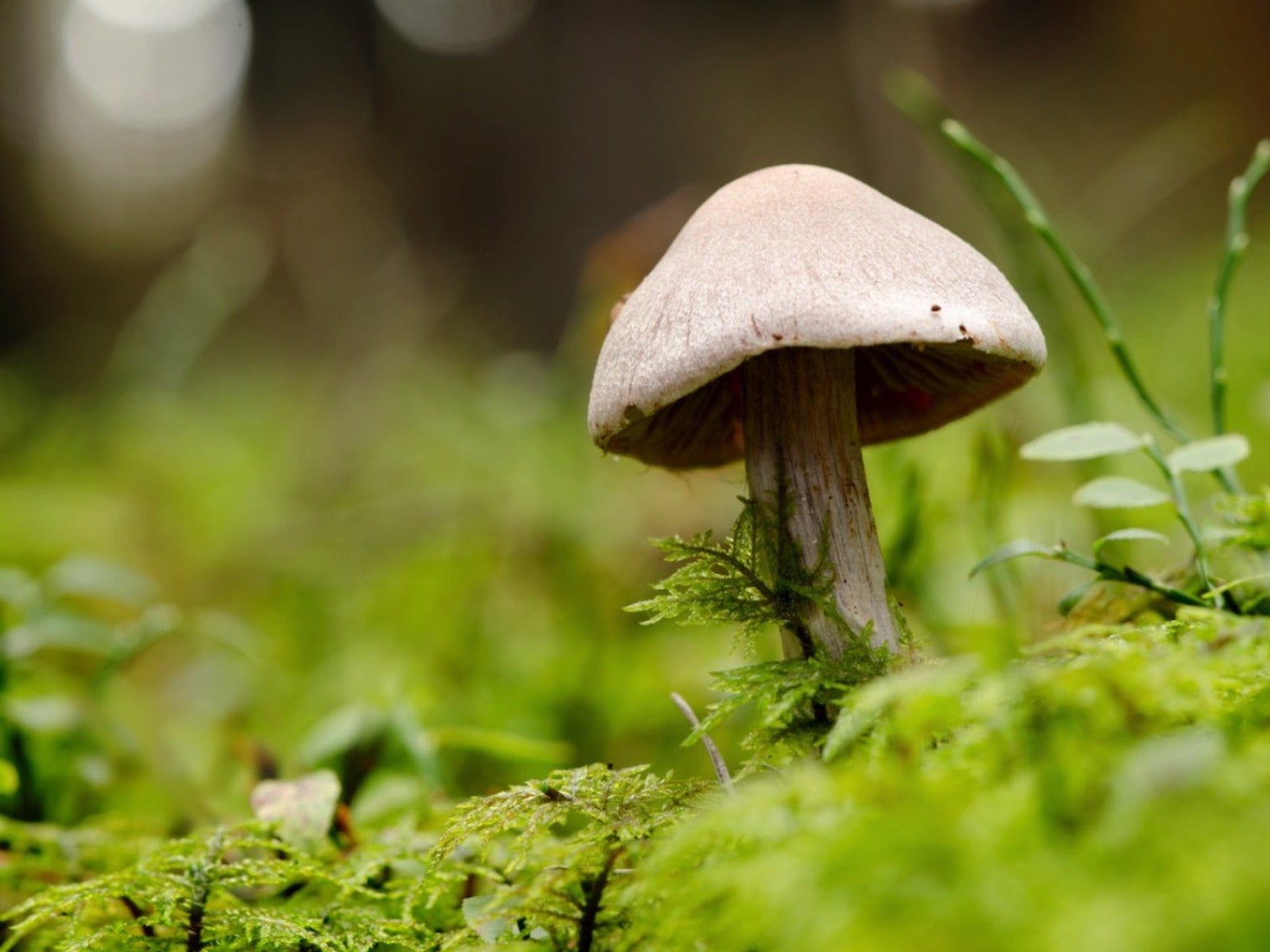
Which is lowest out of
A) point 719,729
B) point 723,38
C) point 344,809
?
point 719,729

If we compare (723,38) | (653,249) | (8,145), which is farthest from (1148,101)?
(8,145)

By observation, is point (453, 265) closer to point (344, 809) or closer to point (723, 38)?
point (723, 38)

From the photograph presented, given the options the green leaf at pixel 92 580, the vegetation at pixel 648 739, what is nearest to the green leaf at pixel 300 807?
the vegetation at pixel 648 739

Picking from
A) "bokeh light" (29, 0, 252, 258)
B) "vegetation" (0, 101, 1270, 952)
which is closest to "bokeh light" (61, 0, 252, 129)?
"bokeh light" (29, 0, 252, 258)

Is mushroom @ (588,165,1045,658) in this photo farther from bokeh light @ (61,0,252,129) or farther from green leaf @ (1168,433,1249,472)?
bokeh light @ (61,0,252,129)

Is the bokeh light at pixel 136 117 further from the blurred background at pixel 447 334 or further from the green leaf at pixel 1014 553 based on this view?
the green leaf at pixel 1014 553

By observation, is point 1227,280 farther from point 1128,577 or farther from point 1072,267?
point 1128,577

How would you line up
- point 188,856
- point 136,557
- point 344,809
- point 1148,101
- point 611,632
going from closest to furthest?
point 188,856 → point 344,809 → point 611,632 → point 136,557 → point 1148,101
